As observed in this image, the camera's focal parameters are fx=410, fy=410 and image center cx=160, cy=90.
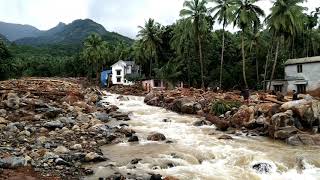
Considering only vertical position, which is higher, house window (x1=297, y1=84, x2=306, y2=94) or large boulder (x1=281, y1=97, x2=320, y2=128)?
house window (x1=297, y1=84, x2=306, y2=94)

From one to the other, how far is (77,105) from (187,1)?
2395 centimetres

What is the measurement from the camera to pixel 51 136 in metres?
21.4

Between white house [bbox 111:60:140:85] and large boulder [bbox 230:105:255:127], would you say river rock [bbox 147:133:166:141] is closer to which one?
large boulder [bbox 230:105:255:127]

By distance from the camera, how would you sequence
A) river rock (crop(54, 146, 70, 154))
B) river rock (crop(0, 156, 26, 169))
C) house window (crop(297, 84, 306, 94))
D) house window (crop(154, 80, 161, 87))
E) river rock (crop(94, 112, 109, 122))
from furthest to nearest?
1. house window (crop(154, 80, 161, 87))
2. house window (crop(297, 84, 306, 94))
3. river rock (crop(94, 112, 109, 122))
4. river rock (crop(54, 146, 70, 154))
5. river rock (crop(0, 156, 26, 169))

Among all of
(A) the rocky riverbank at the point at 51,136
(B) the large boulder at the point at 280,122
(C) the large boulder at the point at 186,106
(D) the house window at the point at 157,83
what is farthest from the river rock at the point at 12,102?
(D) the house window at the point at 157,83

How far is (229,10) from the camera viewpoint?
4738cm

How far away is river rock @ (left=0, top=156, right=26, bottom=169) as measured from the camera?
14.7m

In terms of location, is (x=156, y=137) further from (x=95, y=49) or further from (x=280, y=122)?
(x=95, y=49)

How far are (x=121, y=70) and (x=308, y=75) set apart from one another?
42.7 meters

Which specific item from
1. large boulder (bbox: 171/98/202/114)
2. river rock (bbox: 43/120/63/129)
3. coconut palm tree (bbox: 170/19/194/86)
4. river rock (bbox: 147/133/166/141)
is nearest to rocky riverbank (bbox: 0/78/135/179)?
river rock (bbox: 43/120/63/129)

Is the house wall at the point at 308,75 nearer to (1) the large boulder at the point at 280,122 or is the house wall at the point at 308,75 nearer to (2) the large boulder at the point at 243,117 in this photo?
(2) the large boulder at the point at 243,117

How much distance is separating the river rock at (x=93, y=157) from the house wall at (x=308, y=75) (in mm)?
32556

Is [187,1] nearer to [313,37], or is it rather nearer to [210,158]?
[313,37]

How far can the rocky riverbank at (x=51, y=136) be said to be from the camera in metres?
15.1
